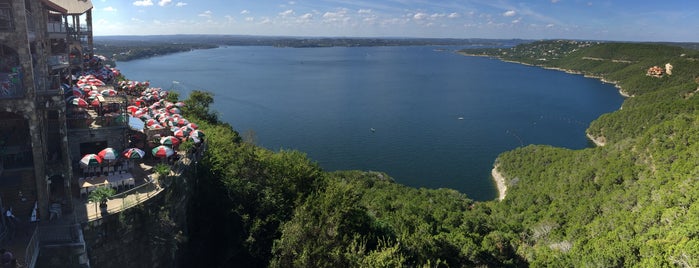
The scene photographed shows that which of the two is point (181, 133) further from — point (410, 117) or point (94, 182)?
point (410, 117)

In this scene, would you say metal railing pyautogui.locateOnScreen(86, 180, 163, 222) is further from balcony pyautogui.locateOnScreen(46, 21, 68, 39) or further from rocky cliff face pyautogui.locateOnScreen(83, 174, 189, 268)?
balcony pyautogui.locateOnScreen(46, 21, 68, 39)

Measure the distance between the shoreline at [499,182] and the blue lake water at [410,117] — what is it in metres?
0.98

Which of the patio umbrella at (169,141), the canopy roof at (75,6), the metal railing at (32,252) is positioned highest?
the canopy roof at (75,6)

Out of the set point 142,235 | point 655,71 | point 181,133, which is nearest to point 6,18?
point 142,235

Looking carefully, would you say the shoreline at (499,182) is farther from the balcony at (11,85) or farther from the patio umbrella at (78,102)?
the balcony at (11,85)

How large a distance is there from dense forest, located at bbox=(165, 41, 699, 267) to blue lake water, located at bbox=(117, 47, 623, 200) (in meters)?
12.7

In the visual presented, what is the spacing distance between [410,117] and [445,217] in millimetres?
50785

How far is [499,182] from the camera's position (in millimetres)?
48188

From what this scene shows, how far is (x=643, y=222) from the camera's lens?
76.0 ft

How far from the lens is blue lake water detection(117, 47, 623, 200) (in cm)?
5275

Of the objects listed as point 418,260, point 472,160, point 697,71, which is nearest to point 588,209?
point 418,260

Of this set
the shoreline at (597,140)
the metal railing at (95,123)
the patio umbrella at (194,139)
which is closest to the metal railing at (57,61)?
the metal railing at (95,123)

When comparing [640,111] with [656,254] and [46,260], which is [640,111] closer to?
[656,254]

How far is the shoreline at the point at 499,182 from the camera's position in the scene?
44.8m
